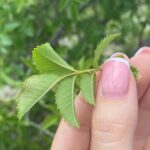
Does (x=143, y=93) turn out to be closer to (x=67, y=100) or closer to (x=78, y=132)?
(x=78, y=132)

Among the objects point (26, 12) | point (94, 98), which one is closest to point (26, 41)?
point (26, 12)

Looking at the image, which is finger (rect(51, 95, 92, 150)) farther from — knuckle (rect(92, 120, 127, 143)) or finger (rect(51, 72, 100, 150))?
knuckle (rect(92, 120, 127, 143))

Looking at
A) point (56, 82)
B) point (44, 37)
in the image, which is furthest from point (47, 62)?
point (44, 37)

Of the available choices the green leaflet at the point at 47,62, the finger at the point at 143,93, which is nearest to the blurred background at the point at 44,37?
the finger at the point at 143,93

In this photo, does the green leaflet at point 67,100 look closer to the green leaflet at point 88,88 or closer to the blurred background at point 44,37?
the green leaflet at point 88,88

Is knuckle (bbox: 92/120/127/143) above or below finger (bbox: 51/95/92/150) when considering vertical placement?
above

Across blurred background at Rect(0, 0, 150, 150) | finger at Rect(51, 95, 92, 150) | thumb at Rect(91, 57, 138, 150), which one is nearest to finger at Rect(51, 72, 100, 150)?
finger at Rect(51, 95, 92, 150)

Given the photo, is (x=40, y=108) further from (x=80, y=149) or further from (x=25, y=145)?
(x=80, y=149)
